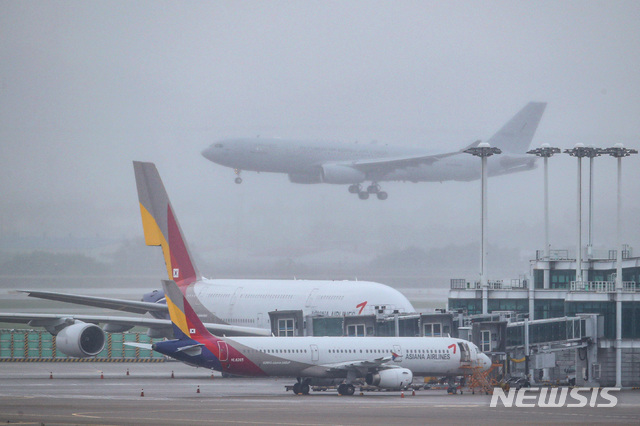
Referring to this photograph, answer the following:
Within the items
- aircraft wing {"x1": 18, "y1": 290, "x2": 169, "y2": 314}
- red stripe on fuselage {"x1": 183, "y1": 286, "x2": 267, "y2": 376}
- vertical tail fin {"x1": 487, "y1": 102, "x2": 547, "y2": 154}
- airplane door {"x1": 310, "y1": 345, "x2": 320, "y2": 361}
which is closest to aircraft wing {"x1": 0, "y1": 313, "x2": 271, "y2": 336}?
aircraft wing {"x1": 18, "y1": 290, "x2": 169, "y2": 314}

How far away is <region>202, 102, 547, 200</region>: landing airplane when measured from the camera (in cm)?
10600

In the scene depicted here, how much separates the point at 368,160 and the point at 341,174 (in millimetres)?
3320

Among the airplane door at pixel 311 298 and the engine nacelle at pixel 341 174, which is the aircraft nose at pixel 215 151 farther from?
the airplane door at pixel 311 298

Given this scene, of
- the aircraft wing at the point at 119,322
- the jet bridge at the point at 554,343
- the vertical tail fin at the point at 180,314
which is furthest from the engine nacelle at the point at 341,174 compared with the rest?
the vertical tail fin at the point at 180,314

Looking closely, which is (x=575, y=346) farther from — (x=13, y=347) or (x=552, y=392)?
(x=13, y=347)

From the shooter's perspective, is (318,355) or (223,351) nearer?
(223,351)

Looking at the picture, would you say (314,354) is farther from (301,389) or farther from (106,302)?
(106,302)

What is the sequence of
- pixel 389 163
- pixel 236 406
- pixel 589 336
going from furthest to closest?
pixel 389 163 → pixel 589 336 → pixel 236 406

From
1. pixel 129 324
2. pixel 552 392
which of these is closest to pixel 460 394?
pixel 552 392

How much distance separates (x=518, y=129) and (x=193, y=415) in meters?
87.2

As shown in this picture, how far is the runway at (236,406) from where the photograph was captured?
3834cm

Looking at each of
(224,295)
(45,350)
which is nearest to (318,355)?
(224,295)

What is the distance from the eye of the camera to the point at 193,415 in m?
39.6

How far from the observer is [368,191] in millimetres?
118000
